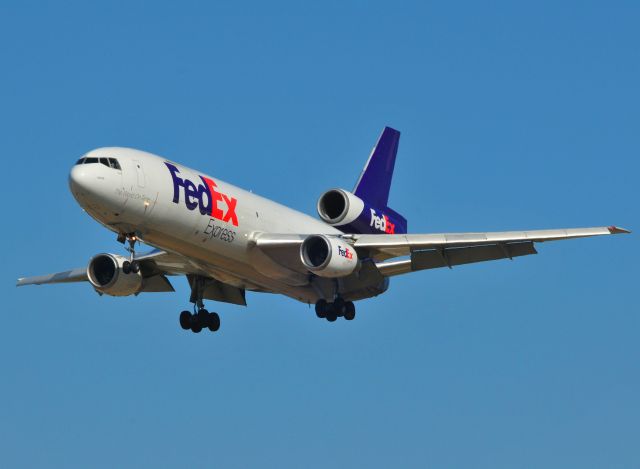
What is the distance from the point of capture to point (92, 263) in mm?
47281

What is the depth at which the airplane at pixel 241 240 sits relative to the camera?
135 ft

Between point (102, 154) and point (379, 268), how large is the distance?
425 inches

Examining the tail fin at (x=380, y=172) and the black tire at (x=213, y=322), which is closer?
the black tire at (x=213, y=322)

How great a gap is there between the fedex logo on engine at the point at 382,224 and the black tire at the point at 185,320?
735 cm

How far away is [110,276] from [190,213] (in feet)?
20.9

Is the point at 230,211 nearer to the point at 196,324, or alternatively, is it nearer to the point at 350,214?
the point at 350,214

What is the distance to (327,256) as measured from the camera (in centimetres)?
4388

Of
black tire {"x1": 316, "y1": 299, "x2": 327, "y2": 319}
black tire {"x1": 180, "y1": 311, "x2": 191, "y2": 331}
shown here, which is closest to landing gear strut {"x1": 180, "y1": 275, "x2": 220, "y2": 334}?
black tire {"x1": 180, "y1": 311, "x2": 191, "y2": 331}

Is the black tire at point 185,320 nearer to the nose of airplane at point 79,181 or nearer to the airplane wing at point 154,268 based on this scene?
the airplane wing at point 154,268

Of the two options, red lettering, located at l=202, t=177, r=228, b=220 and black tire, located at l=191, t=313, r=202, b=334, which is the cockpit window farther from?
black tire, located at l=191, t=313, r=202, b=334

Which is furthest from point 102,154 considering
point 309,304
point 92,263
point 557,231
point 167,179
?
point 557,231

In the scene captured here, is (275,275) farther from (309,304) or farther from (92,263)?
(92,263)

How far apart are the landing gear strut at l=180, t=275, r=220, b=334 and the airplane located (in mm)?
36

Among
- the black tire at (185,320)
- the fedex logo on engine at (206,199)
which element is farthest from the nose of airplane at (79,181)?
the black tire at (185,320)
